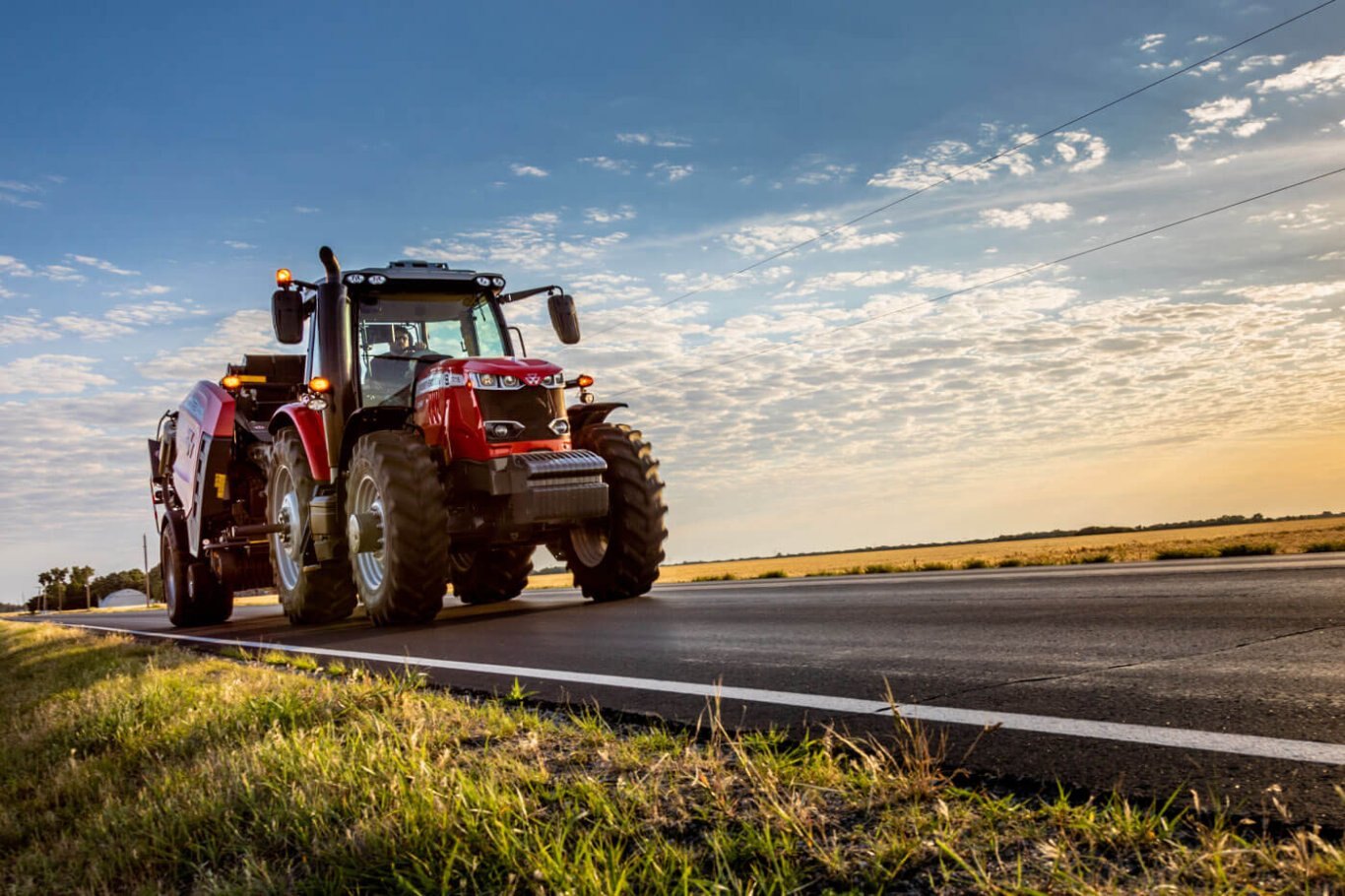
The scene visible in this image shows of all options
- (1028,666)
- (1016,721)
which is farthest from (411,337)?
(1016,721)

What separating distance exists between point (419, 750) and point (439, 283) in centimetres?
752

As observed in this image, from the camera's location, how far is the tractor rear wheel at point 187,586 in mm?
14156

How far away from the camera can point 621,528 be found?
963 cm

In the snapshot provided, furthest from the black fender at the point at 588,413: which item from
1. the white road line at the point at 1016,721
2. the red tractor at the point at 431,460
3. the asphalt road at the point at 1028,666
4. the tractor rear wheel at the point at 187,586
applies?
the tractor rear wheel at the point at 187,586

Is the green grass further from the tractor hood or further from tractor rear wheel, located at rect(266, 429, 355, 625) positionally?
tractor rear wheel, located at rect(266, 429, 355, 625)

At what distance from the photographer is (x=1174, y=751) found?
106 inches

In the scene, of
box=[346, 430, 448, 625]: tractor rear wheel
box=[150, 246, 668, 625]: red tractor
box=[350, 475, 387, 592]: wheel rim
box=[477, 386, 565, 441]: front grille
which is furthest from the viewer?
box=[477, 386, 565, 441]: front grille

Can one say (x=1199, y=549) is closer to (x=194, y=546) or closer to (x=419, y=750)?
(x=419, y=750)

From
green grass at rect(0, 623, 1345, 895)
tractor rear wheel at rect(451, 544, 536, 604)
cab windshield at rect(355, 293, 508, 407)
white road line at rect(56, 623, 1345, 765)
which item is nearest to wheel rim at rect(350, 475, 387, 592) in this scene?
cab windshield at rect(355, 293, 508, 407)

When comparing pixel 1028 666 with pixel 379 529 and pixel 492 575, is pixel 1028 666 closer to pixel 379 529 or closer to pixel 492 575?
pixel 379 529

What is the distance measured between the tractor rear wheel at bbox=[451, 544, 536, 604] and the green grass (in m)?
7.40

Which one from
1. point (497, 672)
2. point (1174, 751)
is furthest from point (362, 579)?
point (1174, 751)

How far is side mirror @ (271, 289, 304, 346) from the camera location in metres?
9.11

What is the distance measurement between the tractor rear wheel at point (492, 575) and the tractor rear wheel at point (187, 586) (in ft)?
15.1
